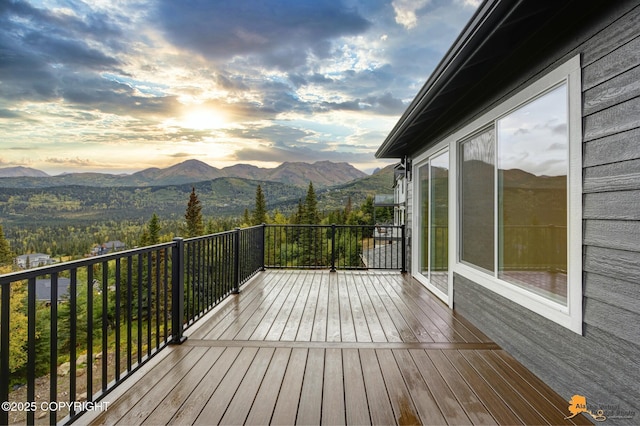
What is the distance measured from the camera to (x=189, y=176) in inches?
1955

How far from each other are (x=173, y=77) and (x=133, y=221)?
928 inches

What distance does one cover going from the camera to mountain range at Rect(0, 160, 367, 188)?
88.7 feet

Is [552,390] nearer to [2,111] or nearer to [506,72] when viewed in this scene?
[506,72]

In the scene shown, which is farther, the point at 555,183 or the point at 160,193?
the point at 160,193

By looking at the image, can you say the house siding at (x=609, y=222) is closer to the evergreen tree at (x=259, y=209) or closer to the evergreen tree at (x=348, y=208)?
the evergreen tree at (x=348, y=208)

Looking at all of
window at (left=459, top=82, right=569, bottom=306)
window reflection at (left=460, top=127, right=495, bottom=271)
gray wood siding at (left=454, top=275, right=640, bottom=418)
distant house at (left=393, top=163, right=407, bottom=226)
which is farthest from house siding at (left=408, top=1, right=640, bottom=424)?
distant house at (left=393, top=163, right=407, bottom=226)

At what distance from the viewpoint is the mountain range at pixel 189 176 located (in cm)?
2705

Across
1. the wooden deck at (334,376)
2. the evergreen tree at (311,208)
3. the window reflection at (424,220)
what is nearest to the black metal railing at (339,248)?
the window reflection at (424,220)

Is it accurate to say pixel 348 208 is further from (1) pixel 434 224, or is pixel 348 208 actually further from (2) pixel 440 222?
(2) pixel 440 222

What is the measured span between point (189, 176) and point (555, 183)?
52436 mm

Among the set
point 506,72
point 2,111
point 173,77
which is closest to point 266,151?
point 173,77

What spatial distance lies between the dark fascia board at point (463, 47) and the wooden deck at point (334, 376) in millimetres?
2272

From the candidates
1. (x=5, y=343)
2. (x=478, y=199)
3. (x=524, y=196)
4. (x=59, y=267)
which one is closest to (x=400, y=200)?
(x=478, y=199)

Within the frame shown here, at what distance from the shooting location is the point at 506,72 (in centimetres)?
271
